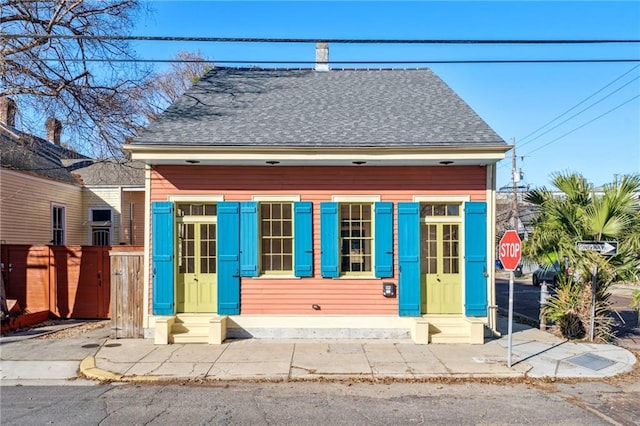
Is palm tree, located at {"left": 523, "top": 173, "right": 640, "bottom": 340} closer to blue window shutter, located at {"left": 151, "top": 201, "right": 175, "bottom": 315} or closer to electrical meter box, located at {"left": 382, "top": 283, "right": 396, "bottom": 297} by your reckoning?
electrical meter box, located at {"left": 382, "top": 283, "right": 396, "bottom": 297}

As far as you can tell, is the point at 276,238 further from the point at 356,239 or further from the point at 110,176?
the point at 110,176

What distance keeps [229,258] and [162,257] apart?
1456 mm

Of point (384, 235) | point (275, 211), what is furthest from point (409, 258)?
point (275, 211)

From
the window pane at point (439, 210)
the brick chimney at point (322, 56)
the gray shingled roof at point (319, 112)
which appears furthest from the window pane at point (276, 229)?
the brick chimney at point (322, 56)

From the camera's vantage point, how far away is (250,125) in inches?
398

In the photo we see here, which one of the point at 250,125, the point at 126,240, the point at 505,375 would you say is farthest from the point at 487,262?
the point at 126,240

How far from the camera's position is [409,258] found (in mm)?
9508

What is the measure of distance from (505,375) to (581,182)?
5442 mm

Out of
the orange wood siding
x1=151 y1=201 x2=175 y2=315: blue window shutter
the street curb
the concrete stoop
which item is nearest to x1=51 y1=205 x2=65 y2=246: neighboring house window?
x1=151 y1=201 x2=175 y2=315: blue window shutter

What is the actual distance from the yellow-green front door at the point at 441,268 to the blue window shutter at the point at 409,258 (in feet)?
1.06

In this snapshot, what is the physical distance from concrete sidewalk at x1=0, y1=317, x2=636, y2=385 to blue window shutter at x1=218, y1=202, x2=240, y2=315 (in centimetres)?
87

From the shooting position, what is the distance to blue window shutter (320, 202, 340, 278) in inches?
373

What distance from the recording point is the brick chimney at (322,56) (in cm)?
1357

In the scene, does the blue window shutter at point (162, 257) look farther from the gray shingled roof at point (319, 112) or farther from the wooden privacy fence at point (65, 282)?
the wooden privacy fence at point (65, 282)
